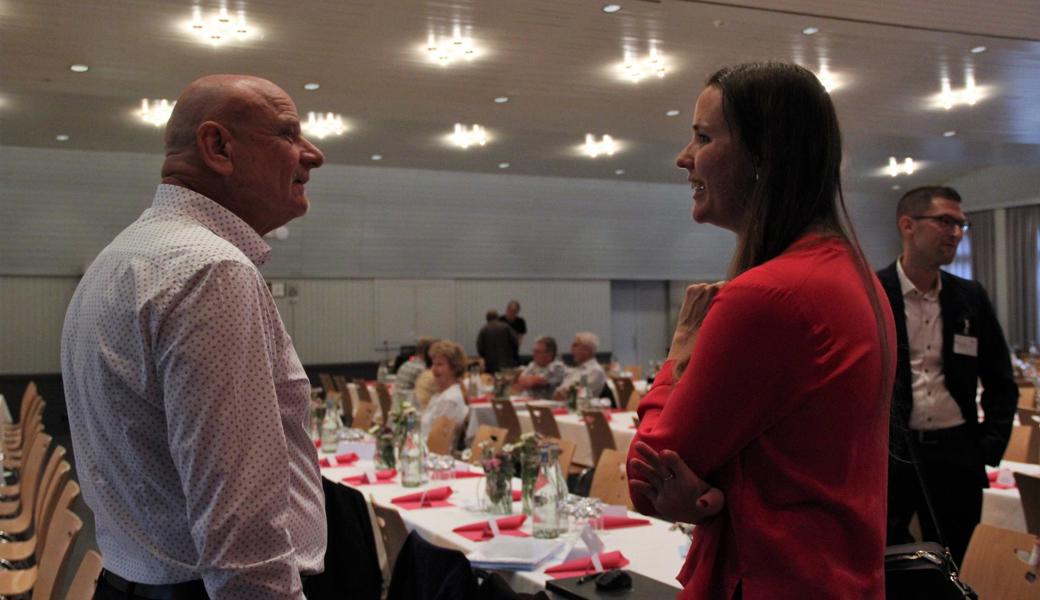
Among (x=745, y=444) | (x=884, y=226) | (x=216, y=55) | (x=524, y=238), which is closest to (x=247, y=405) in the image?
(x=745, y=444)

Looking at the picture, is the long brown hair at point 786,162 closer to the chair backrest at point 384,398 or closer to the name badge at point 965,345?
the name badge at point 965,345

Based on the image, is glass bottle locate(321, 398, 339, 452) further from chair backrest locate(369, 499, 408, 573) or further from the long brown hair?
the long brown hair

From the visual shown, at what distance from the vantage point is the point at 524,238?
61.7ft

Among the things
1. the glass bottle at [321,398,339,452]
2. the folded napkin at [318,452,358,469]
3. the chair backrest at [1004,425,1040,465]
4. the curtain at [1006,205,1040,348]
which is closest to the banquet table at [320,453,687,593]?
the folded napkin at [318,452,358,469]

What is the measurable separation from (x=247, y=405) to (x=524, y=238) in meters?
17.5

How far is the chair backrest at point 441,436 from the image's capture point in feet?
22.1

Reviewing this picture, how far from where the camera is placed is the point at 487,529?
11.8 feet

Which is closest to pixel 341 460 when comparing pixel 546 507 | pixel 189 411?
pixel 546 507

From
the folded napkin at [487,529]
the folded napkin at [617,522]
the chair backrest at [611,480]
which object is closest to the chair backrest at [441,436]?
the chair backrest at [611,480]

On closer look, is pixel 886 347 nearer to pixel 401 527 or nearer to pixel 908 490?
pixel 908 490

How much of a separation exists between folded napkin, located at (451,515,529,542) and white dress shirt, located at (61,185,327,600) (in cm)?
201

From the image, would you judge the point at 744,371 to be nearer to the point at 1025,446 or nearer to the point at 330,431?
the point at 1025,446

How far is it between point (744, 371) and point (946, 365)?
2.62 metres

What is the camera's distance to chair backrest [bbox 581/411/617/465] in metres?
6.93
